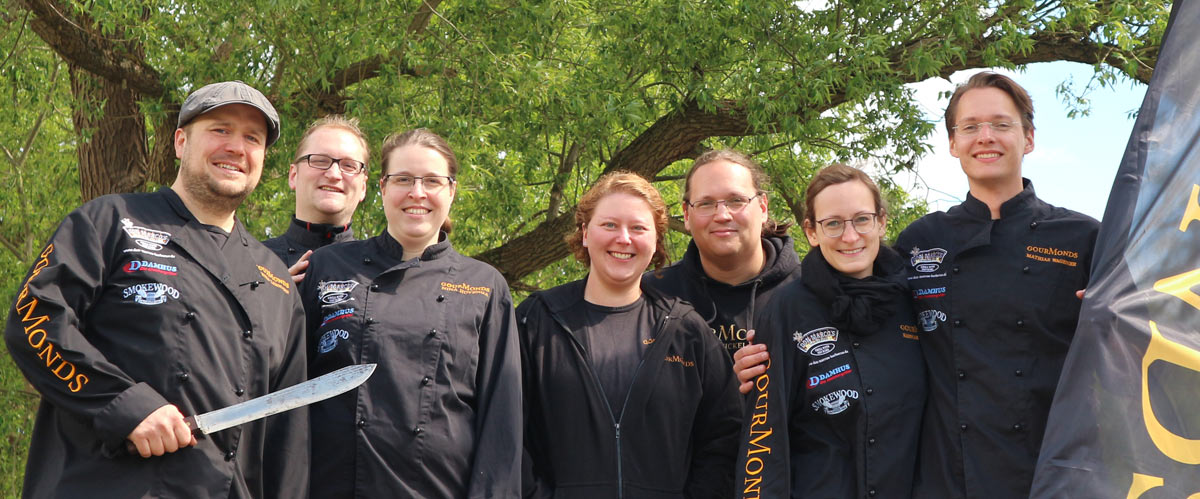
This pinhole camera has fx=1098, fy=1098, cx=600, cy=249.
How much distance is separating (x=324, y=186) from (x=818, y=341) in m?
2.58

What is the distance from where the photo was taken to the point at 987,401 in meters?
4.02

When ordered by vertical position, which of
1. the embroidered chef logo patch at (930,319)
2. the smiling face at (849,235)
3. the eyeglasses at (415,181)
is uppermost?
the eyeglasses at (415,181)

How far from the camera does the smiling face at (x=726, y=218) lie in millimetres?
5023

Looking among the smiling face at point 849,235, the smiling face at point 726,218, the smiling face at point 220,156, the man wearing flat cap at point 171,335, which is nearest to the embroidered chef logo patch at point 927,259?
the smiling face at point 849,235

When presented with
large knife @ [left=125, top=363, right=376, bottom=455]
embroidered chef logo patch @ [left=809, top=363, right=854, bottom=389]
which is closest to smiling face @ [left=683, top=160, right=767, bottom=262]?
embroidered chef logo patch @ [left=809, top=363, right=854, bottom=389]

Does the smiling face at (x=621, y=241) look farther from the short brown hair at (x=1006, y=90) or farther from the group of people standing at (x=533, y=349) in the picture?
the short brown hair at (x=1006, y=90)

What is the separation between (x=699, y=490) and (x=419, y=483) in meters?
1.19

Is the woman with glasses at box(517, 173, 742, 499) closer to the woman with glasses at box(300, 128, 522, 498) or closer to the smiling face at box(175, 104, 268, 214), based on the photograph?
the woman with glasses at box(300, 128, 522, 498)

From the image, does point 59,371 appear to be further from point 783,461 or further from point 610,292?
point 783,461

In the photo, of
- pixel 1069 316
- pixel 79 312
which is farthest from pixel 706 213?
pixel 79 312

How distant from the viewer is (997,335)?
407 centimetres

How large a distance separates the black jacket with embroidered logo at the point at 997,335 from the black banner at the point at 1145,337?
366 millimetres

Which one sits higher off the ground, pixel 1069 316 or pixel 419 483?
pixel 1069 316

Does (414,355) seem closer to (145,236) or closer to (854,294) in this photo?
(145,236)
